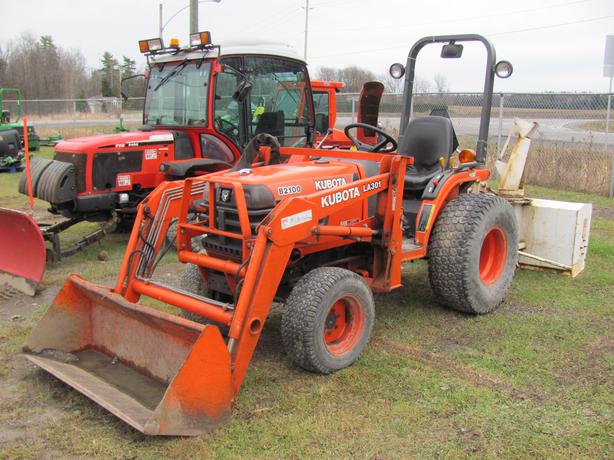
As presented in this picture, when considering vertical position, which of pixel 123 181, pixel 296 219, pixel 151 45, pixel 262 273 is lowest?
pixel 262 273

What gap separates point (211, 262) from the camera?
3.91 metres

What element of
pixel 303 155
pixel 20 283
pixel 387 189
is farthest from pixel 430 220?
pixel 20 283

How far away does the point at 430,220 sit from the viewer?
15.2 feet

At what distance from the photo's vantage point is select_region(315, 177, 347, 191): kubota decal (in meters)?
4.23

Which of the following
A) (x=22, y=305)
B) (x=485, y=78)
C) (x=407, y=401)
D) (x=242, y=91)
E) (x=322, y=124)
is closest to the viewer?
(x=407, y=401)

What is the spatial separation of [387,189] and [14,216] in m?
3.73

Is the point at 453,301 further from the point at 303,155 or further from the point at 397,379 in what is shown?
the point at 303,155

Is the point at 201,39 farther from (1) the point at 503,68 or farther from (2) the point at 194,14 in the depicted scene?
(2) the point at 194,14

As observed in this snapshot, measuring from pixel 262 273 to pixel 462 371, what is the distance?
5.15 ft

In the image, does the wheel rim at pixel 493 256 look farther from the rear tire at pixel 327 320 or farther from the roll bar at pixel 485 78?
the rear tire at pixel 327 320

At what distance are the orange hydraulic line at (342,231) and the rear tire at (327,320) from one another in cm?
25

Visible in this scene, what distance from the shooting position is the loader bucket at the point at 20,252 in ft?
18.4

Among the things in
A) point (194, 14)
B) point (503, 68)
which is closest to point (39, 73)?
point (194, 14)

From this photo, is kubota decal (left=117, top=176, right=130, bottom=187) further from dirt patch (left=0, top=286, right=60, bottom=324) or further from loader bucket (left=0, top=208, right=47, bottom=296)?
dirt patch (left=0, top=286, right=60, bottom=324)
